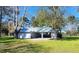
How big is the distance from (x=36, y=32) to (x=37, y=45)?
148mm

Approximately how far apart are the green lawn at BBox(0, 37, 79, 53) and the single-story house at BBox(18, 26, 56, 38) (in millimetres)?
57

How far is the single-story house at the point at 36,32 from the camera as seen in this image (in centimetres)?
321

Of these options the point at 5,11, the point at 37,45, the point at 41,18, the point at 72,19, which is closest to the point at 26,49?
the point at 37,45

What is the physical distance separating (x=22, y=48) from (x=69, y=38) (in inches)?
21.4

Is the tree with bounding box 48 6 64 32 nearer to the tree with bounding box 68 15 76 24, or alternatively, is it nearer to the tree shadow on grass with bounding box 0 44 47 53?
the tree with bounding box 68 15 76 24

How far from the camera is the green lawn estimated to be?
3197mm

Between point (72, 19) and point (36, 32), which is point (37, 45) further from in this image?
point (72, 19)

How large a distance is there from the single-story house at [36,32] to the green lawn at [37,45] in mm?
57

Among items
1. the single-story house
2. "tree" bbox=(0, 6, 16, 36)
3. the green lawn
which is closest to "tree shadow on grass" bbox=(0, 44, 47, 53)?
the green lawn
